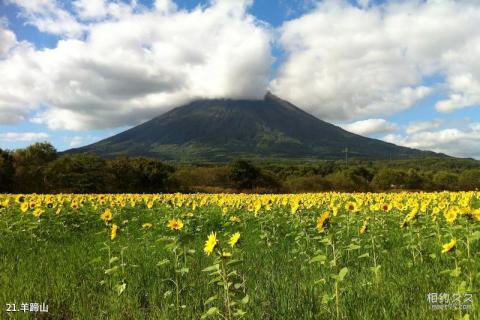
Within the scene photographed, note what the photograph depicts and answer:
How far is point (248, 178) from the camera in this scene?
67.7 m

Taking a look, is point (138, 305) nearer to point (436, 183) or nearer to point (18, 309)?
point (18, 309)

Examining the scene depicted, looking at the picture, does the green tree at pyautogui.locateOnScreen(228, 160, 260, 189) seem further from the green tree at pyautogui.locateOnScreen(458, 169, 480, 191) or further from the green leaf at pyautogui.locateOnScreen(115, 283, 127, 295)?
the green leaf at pyautogui.locateOnScreen(115, 283, 127, 295)

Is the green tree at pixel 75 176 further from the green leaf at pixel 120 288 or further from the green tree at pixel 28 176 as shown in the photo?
the green leaf at pixel 120 288

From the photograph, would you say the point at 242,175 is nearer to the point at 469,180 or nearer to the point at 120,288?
the point at 469,180

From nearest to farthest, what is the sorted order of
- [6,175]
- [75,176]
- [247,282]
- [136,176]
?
[247,282], [6,175], [75,176], [136,176]

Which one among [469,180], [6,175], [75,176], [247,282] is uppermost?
[6,175]

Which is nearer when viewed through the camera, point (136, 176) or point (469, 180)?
point (136, 176)

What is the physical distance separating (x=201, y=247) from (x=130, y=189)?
161ft

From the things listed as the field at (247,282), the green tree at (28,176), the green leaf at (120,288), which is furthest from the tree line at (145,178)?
the green leaf at (120,288)

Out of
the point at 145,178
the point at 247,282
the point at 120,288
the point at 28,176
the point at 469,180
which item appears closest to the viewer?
the point at 120,288

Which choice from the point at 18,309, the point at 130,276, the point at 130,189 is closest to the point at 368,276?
the point at 130,276

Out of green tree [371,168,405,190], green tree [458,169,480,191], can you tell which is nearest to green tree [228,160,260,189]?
green tree [371,168,405,190]

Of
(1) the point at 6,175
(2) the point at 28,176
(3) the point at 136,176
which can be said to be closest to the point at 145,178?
(3) the point at 136,176

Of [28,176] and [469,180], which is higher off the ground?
[28,176]
